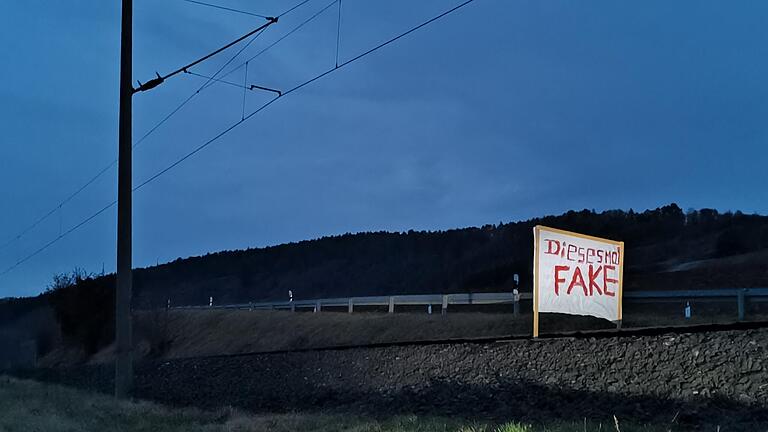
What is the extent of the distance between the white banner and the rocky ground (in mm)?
1465

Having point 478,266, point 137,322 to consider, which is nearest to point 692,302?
point 137,322

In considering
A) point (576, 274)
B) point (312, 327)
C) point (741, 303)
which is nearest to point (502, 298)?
point (312, 327)

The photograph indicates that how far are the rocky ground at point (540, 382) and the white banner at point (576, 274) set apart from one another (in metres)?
1.46

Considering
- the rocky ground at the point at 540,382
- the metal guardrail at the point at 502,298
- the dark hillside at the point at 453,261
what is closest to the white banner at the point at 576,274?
the rocky ground at the point at 540,382

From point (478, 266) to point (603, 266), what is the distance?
49703mm

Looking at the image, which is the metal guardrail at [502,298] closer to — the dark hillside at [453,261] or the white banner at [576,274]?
the white banner at [576,274]

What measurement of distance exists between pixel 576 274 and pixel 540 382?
14.1 ft

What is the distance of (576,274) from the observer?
17797mm

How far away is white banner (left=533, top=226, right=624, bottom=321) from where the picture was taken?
16844 millimetres

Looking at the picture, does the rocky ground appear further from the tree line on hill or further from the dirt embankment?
the tree line on hill

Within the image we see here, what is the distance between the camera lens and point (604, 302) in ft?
61.1

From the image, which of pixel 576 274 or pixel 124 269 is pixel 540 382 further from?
pixel 124 269

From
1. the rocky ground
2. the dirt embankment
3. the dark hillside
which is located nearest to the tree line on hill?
the dark hillside

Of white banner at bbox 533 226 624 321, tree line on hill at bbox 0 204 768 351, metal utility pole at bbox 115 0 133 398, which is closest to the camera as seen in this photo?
white banner at bbox 533 226 624 321
